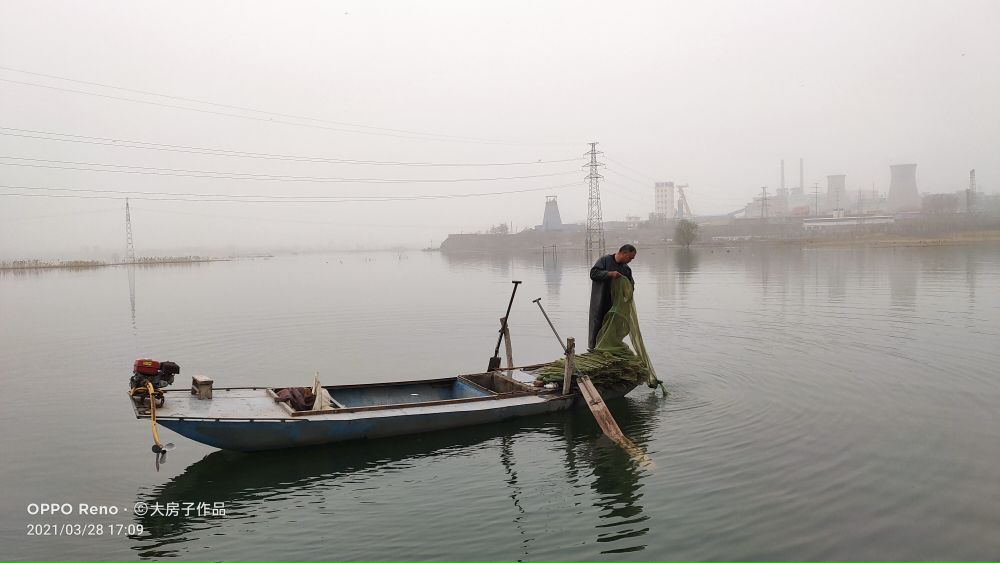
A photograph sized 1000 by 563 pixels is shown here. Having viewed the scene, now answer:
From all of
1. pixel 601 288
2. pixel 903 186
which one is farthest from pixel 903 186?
pixel 601 288

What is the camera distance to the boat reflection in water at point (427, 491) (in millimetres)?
6738

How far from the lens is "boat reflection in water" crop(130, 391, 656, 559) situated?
6.74 metres

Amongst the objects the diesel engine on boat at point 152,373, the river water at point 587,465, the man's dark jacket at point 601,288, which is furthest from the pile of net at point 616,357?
the diesel engine on boat at point 152,373

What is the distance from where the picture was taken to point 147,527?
7.25 m

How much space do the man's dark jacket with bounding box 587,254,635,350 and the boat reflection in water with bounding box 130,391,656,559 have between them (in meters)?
2.33

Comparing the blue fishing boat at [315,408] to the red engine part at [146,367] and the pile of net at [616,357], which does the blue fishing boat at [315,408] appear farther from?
the pile of net at [616,357]

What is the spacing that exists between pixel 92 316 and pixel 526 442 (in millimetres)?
25404

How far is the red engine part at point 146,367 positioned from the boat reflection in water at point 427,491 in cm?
149

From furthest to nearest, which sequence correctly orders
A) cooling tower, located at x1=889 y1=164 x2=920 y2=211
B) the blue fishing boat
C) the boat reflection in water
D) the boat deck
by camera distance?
cooling tower, located at x1=889 y1=164 x2=920 y2=211
the boat deck
the blue fishing boat
the boat reflection in water

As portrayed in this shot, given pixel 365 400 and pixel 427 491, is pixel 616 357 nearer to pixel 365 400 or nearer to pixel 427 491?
pixel 365 400

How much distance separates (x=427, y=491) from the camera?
7.92 metres

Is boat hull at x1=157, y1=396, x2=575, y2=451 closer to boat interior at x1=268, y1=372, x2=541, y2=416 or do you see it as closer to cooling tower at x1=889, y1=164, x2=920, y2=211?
boat interior at x1=268, y1=372, x2=541, y2=416

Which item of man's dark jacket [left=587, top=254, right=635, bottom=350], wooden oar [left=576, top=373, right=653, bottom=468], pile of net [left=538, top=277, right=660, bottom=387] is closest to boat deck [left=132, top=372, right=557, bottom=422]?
wooden oar [left=576, top=373, right=653, bottom=468]

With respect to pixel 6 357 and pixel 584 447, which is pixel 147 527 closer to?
pixel 584 447
